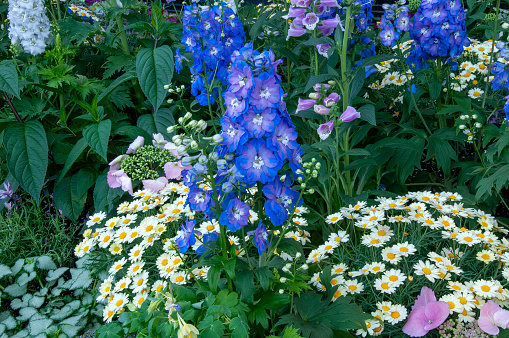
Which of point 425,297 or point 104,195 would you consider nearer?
point 425,297

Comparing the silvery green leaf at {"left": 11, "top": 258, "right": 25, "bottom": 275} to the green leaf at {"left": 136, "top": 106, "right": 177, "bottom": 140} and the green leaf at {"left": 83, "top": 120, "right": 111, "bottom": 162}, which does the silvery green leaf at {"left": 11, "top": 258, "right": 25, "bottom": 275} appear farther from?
the green leaf at {"left": 136, "top": 106, "right": 177, "bottom": 140}

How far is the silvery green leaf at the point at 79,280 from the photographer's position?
1.93 meters

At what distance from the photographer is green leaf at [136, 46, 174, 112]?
87.8 inches

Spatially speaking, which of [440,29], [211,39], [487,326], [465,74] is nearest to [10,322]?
[211,39]

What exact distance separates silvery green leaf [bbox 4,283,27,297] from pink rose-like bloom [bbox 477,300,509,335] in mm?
2047

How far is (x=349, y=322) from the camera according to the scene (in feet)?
3.94

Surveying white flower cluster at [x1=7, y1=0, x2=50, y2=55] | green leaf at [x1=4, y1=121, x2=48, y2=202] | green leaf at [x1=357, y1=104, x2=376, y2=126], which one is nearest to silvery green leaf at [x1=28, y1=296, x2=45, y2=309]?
green leaf at [x1=4, y1=121, x2=48, y2=202]

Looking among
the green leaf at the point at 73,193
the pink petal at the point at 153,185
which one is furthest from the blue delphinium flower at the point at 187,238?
the green leaf at the point at 73,193

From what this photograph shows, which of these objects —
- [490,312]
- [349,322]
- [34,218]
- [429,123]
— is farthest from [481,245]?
[34,218]

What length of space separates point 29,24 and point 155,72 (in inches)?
33.4

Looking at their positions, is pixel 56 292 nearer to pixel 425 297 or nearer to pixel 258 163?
pixel 258 163

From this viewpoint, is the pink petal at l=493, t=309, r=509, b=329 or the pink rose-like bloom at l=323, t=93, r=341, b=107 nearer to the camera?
the pink petal at l=493, t=309, r=509, b=329

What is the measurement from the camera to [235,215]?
3.46ft

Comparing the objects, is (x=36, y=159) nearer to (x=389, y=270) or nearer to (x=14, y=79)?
(x=14, y=79)
